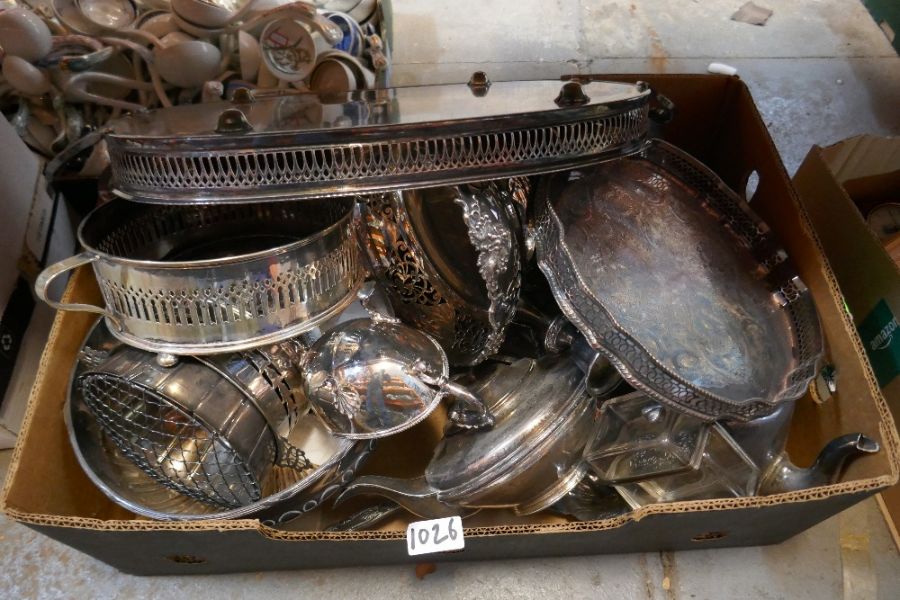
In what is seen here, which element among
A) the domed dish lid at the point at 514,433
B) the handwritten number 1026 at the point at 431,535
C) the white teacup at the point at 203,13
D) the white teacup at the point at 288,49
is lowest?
the handwritten number 1026 at the point at 431,535

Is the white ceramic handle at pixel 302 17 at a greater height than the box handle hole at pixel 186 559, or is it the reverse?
the white ceramic handle at pixel 302 17

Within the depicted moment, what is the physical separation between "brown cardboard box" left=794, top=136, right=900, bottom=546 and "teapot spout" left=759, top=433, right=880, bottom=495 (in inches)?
9.9

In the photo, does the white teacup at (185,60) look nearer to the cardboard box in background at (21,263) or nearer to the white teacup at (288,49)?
the white teacup at (288,49)

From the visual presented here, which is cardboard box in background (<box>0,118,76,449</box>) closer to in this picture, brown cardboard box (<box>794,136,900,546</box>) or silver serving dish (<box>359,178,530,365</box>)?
silver serving dish (<box>359,178,530,365</box>)

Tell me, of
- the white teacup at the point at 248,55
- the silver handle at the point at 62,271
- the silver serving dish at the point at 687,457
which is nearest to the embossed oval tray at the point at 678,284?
the silver serving dish at the point at 687,457

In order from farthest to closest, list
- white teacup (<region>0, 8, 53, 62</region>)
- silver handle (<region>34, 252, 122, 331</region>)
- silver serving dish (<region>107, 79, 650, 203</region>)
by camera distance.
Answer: white teacup (<region>0, 8, 53, 62</region>), silver handle (<region>34, 252, 122, 331</region>), silver serving dish (<region>107, 79, 650, 203</region>)

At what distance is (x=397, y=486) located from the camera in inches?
34.0

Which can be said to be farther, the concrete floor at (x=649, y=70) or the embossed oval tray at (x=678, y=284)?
the concrete floor at (x=649, y=70)

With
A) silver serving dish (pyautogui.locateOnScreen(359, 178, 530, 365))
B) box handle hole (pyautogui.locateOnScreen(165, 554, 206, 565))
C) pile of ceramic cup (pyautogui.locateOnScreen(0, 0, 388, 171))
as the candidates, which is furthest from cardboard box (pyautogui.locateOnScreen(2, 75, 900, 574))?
pile of ceramic cup (pyautogui.locateOnScreen(0, 0, 388, 171))

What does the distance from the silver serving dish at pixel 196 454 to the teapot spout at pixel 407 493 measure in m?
0.03

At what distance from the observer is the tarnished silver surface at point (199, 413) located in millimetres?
764

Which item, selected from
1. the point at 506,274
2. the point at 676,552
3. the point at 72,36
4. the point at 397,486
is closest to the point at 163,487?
the point at 397,486

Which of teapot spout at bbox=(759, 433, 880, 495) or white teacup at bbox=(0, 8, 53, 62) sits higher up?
white teacup at bbox=(0, 8, 53, 62)

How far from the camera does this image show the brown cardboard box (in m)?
0.90
